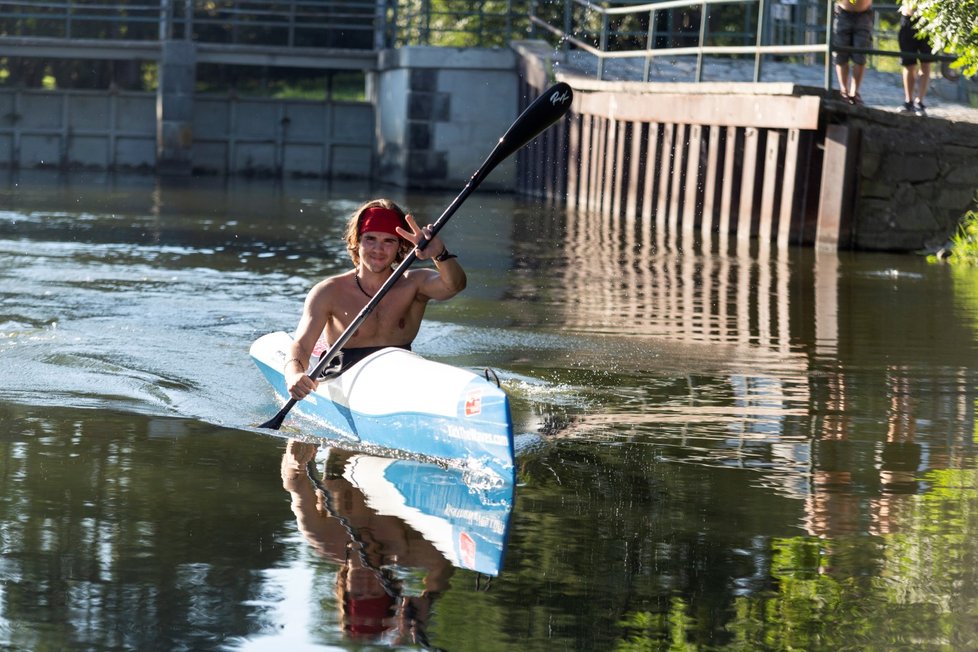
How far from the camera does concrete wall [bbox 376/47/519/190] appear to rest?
84.2 ft

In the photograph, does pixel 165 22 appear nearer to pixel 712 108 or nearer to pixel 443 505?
pixel 712 108

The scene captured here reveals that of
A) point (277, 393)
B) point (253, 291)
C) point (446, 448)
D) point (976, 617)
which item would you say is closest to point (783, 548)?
point (976, 617)

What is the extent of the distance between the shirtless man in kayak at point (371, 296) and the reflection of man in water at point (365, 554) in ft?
3.25

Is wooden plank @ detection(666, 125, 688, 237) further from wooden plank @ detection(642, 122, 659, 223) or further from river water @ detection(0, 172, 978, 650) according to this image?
river water @ detection(0, 172, 978, 650)

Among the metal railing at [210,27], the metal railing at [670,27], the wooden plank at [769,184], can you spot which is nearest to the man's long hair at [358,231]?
the wooden plank at [769,184]

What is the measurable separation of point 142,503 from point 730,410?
2.97 metres

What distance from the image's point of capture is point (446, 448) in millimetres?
5910

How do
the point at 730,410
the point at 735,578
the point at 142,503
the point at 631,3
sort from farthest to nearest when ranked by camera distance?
1. the point at 631,3
2. the point at 730,410
3. the point at 142,503
4. the point at 735,578

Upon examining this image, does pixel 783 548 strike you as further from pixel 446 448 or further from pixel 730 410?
pixel 730 410

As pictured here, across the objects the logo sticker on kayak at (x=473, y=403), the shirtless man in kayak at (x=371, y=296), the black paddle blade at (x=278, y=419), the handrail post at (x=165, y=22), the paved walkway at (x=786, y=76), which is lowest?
the black paddle blade at (x=278, y=419)

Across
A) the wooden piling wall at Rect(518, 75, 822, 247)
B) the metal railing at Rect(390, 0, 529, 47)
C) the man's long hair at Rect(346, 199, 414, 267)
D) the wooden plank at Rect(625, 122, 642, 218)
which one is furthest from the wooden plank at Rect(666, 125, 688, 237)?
the man's long hair at Rect(346, 199, 414, 267)

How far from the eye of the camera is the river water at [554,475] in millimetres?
4125

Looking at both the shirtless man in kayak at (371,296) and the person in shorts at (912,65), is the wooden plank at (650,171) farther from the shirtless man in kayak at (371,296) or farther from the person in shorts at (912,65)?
the shirtless man in kayak at (371,296)

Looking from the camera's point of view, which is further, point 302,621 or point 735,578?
point 735,578
